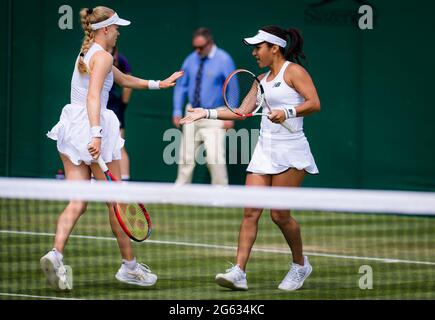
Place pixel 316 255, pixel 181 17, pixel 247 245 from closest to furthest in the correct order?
pixel 247 245 → pixel 316 255 → pixel 181 17

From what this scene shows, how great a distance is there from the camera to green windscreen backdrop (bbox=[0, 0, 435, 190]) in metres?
13.5

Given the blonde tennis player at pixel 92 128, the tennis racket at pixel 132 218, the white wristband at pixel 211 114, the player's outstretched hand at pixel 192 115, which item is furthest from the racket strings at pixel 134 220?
the white wristband at pixel 211 114

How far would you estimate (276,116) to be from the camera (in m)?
7.88

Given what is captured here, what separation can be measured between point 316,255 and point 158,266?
4.86 ft

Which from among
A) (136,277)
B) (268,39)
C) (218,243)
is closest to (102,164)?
(136,277)

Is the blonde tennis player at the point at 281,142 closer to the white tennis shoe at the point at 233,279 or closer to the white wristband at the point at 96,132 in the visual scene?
the white tennis shoe at the point at 233,279

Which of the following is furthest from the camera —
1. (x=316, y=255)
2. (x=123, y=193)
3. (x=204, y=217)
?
(x=204, y=217)

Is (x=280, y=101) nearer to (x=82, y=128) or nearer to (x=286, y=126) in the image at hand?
(x=286, y=126)

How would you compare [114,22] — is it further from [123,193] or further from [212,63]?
[212,63]

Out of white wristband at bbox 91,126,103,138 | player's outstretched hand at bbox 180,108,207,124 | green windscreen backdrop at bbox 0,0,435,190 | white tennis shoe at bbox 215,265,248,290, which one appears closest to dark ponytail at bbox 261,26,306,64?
player's outstretched hand at bbox 180,108,207,124

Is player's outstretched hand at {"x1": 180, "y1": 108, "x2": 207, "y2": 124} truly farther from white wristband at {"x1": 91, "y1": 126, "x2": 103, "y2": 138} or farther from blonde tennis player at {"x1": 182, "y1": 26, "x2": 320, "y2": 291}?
white wristband at {"x1": 91, "y1": 126, "x2": 103, "y2": 138}

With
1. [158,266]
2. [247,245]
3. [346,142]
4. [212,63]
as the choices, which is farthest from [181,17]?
[247,245]

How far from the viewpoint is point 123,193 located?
6551mm

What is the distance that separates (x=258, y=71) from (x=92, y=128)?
669 cm
